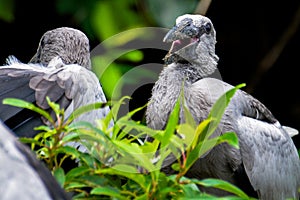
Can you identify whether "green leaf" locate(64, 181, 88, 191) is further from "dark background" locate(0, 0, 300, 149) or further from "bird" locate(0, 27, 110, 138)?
"dark background" locate(0, 0, 300, 149)

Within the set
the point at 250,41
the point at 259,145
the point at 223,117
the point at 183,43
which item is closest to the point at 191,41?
the point at 183,43

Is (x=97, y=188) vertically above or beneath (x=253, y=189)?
above

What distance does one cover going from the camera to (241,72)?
163 inches

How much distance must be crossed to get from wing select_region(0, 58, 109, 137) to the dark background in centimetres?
118

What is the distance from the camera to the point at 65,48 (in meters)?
3.02

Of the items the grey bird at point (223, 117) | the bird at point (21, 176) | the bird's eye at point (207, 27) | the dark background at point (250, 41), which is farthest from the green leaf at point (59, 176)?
the dark background at point (250, 41)

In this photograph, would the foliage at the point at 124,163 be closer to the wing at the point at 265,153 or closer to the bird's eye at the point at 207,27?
the wing at the point at 265,153

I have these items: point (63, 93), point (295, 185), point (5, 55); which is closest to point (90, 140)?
point (63, 93)

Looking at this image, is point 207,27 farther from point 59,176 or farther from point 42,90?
point 59,176

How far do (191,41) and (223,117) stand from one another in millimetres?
292

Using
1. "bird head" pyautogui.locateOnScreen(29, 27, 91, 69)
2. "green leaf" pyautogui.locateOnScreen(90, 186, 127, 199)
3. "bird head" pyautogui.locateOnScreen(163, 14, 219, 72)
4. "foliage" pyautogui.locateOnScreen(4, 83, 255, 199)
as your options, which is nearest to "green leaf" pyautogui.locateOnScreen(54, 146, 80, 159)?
"foliage" pyautogui.locateOnScreen(4, 83, 255, 199)

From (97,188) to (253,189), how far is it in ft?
4.10

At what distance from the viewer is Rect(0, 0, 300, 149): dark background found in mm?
3814

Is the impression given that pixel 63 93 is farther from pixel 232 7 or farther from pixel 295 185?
pixel 232 7
